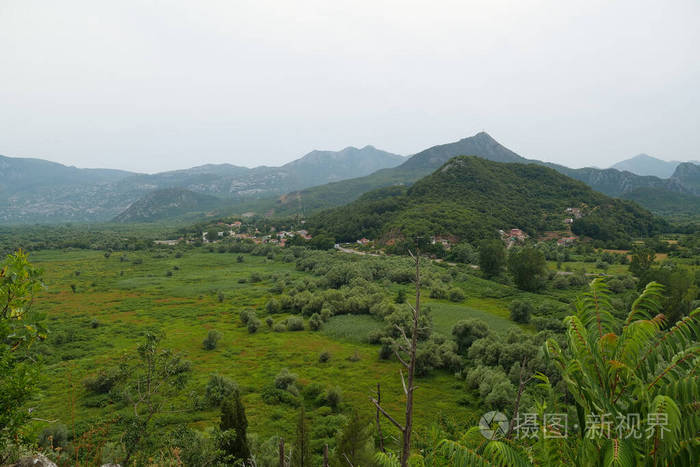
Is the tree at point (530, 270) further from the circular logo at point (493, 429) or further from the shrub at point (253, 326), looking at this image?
the circular logo at point (493, 429)

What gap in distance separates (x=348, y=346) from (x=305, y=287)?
2123 cm

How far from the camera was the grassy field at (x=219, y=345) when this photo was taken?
22172 millimetres

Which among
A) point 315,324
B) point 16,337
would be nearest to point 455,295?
point 315,324

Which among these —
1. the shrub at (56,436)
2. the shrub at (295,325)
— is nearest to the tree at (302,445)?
the shrub at (56,436)

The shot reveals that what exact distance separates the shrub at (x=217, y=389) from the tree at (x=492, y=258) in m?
48.3

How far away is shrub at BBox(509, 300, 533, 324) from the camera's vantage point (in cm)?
3850

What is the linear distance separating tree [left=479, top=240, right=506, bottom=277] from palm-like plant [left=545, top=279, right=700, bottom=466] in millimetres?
56506

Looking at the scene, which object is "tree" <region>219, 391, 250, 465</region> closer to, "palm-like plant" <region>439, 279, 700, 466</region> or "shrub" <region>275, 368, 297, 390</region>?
"palm-like plant" <region>439, 279, 700, 466</region>

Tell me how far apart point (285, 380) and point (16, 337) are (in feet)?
75.7

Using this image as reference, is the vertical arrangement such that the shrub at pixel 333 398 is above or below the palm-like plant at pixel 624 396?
below

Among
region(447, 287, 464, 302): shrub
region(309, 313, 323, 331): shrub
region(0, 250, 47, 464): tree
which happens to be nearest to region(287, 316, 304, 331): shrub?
region(309, 313, 323, 331): shrub

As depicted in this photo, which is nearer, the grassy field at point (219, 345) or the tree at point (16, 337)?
the tree at point (16, 337)

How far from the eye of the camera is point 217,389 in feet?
77.0

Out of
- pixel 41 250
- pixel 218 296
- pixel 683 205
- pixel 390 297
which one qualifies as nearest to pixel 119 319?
pixel 218 296
